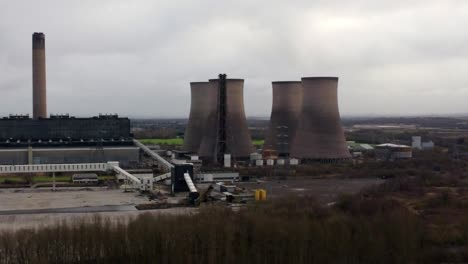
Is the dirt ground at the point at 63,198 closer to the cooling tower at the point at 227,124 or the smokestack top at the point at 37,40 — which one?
the cooling tower at the point at 227,124

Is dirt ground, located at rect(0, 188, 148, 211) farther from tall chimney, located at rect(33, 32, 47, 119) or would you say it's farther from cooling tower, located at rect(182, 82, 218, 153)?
tall chimney, located at rect(33, 32, 47, 119)

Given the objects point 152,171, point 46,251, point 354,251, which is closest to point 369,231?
point 354,251

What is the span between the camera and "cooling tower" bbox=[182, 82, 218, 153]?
28.8 meters

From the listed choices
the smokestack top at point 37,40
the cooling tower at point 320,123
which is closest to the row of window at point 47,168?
the cooling tower at point 320,123

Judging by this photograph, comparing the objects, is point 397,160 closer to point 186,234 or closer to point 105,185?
point 105,185

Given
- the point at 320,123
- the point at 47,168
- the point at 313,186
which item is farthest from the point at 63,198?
the point at 320,123

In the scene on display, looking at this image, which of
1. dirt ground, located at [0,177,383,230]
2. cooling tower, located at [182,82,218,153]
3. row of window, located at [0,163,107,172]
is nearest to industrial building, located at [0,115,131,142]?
cooling tower, located at [182,82,218,153]

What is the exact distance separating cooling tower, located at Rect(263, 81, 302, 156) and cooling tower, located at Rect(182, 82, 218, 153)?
309cm

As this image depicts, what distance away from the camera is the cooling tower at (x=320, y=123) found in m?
25.0

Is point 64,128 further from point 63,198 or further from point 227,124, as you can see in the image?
point 63,198

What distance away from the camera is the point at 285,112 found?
91.5 ft

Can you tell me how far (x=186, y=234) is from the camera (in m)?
10.8

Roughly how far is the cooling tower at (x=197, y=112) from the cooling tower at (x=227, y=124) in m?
1.07

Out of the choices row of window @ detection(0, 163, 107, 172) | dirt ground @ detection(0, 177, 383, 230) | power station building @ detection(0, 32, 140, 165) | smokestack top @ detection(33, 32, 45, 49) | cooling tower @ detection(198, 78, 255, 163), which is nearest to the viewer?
dirt ground @ detection(0, 177, 383, 230)
